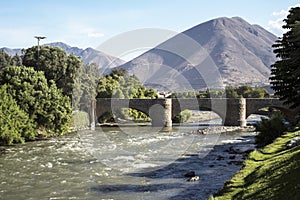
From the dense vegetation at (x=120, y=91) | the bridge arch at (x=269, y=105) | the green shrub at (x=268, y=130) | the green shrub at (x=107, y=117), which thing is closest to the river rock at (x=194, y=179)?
the green shrub at (x=268, y=130)

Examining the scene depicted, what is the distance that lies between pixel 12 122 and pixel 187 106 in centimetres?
3826

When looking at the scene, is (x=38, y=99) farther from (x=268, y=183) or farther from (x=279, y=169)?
(x=268, y=183)

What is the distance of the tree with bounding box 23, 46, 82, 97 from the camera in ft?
212

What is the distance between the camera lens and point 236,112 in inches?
2938

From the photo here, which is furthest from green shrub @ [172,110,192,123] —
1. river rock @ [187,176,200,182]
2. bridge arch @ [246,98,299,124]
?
river rock @ [187,176,200,182]

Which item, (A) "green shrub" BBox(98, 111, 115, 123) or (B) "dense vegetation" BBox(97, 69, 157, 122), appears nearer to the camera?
(A) "green shrub" BBox(98, 111, 115, 123)

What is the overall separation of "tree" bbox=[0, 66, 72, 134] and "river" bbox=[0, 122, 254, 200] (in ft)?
8.53

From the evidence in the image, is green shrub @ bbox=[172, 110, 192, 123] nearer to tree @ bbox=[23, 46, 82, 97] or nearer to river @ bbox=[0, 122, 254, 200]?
tree @ bbox=[23, 46, 82, 97]

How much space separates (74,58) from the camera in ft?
224

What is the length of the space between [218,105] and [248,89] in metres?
43.5

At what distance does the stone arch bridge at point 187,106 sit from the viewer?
73.6 meters

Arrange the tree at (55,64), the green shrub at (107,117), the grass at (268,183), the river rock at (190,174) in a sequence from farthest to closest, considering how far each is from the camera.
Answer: the green shrub at (107,117) < the tree at (55,64) < the river rock at (190,174) < the grass at (268,183)

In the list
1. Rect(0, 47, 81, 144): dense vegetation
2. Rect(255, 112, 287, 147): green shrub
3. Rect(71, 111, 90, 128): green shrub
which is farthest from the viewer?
Rect(71, 111, 90, 128): green shrub

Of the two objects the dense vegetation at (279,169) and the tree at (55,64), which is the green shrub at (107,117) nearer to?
the tree at (55,64)
